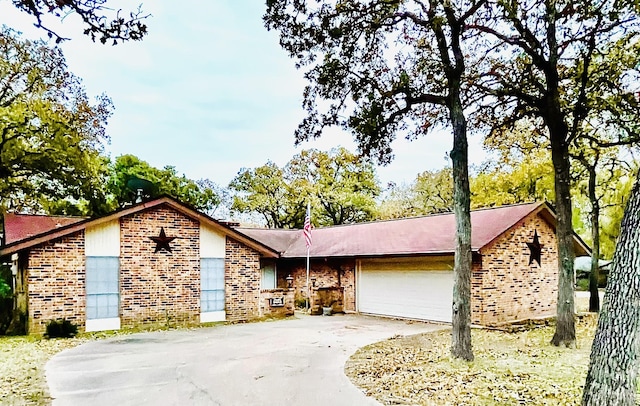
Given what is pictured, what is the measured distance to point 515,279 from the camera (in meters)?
15.4

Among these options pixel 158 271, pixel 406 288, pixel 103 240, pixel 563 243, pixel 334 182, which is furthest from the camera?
pixel 334 182

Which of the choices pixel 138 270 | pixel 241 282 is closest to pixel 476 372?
pixel 241 282

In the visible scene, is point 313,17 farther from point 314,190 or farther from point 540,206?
point 314,190

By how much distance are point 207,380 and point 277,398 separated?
166cm

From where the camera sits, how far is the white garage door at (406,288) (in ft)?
49.9

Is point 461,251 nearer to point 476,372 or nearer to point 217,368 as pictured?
point 476,372

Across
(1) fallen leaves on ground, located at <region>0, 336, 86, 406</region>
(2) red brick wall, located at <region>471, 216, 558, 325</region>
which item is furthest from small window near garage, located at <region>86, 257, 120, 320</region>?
(2) red brick wall, located at <region>471, 216, 558, 325</region>

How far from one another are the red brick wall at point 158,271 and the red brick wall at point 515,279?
907 cm

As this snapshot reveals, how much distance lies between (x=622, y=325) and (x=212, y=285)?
13514 millimetres

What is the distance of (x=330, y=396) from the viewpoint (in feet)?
21.9

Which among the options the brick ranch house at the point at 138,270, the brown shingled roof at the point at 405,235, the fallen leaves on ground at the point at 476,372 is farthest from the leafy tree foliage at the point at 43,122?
the fallen leaves on ground at the point at 476,372

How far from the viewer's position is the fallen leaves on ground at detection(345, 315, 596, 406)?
6414 millimetres

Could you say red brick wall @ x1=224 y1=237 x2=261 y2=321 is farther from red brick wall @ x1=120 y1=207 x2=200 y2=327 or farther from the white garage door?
the white garage door

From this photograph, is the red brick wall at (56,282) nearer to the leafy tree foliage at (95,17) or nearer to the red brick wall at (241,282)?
the red brick wall at (241,282)
